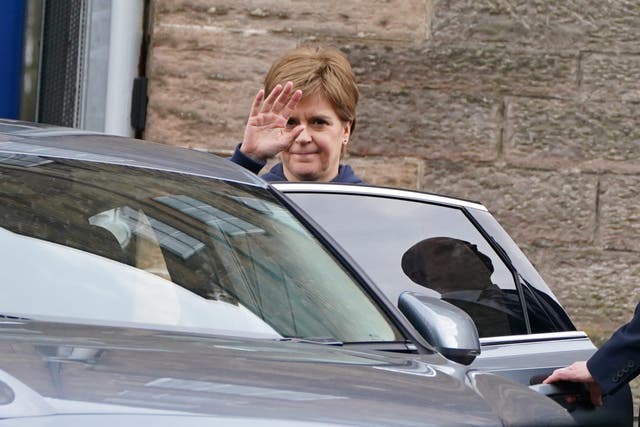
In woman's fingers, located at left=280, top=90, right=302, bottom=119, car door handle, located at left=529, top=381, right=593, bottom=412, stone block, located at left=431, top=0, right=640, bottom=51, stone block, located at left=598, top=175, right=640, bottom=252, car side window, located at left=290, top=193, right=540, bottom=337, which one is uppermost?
stone block, located at left=431, top=0, right=640, bottom=51

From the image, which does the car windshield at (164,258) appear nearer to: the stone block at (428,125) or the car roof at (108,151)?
the car roof at (108,151)

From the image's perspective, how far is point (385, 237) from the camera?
4.18 metres

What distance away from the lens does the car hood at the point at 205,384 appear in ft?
6.86

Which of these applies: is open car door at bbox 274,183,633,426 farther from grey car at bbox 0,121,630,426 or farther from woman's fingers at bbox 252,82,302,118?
woman's fingers at bbox 252,82,302,118

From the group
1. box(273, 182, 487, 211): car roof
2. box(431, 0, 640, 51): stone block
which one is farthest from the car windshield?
box(431, 0, 640, 51): stone block

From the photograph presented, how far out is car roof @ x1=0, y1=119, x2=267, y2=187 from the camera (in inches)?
137

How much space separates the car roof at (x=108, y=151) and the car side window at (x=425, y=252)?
36 centimetres

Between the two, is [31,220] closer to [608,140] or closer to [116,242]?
[116,242]

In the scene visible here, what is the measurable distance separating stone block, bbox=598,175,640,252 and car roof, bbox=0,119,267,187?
3.89 meters

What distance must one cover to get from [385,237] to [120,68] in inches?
145

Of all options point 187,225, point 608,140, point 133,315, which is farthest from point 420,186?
point 133,315

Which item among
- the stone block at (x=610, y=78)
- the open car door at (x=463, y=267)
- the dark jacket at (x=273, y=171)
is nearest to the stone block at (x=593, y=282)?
the stone block at (x=610, y=78)

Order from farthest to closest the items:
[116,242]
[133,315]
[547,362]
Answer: [547,362] < [116,242] < [133,315]

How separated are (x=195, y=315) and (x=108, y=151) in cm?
69
